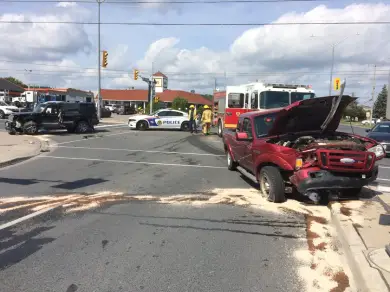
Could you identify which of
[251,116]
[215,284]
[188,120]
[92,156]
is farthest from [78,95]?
[215,284]

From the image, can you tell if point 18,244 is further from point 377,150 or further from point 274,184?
point 377,150

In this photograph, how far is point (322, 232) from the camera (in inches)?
232

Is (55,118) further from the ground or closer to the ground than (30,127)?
further from the ground

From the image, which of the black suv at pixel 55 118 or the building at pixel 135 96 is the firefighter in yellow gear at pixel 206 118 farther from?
the building at pixel 135 96

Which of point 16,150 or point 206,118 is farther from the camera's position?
point 206,118

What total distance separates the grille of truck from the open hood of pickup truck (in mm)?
1126

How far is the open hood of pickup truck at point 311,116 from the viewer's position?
305 inches

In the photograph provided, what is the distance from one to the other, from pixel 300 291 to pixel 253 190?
4.95 metres

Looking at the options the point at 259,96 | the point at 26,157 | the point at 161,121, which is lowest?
the point at 26,157

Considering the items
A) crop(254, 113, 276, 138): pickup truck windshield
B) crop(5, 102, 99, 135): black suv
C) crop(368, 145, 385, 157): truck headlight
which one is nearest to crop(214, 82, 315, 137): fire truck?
crop(5, 102, 99, 135): black suv

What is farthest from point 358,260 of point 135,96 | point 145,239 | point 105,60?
point 135,96

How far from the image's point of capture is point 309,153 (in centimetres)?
711

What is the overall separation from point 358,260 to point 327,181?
2529 millimetres

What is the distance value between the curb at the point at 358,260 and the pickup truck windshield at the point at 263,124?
305cm
